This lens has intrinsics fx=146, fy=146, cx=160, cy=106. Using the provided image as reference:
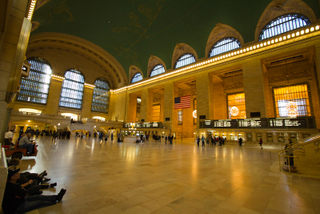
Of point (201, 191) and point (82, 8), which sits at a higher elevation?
point (82, 8)

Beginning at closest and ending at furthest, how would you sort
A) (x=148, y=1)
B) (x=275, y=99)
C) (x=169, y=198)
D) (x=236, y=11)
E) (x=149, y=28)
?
1. (x=169, y=198)
2. (x=236, y=11)
3. (x=148, y=1)
4. (x=275, y=99)
5. (x=149, y=28)

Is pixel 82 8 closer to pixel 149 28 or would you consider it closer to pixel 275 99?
pixel 149 28

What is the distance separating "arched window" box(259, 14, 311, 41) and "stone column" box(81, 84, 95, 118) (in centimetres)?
3135

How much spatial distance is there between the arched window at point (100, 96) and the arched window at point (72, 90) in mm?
2830

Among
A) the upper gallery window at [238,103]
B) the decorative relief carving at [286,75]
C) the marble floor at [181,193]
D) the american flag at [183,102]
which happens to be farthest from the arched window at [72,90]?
the decorative relief carving at [286,75]

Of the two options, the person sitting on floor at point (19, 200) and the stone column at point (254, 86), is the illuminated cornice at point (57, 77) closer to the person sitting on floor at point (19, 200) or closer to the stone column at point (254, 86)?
the stone column at point (254, 86)

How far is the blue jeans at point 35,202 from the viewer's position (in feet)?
6.31

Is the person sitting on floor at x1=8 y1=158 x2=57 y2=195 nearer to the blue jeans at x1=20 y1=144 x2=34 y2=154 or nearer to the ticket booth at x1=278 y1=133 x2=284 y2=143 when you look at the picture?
the blue jeans at x1=20 y1=144 x2=34 y2=154

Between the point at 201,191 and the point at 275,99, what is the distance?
21691mm

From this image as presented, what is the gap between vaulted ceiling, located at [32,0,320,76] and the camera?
16541mm

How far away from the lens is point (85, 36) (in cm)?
2611

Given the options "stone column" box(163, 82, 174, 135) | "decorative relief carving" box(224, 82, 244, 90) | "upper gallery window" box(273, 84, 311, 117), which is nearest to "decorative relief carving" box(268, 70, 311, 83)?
"upper gallery window" box(273, 84, 311, 117)

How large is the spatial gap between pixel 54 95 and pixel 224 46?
3025 centimetres

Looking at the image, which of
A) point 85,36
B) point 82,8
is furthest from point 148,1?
point 85,36
